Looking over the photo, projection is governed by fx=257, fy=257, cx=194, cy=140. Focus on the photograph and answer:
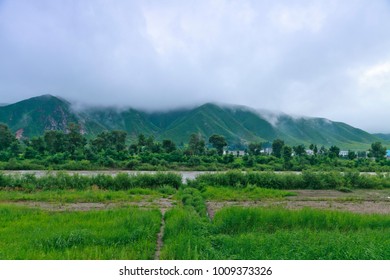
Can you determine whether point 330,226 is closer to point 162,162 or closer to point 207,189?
point 207,189

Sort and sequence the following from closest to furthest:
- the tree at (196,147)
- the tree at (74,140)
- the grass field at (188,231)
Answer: the grass field at (188,231) → the tree at (74,140) → the tree at (196,147)

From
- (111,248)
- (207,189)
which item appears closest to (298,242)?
(111,248)

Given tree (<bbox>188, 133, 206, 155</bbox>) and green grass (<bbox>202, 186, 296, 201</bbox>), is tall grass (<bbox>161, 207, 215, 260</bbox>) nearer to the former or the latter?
green grass (<bbox>202, 186, 296, 201</bbox>)

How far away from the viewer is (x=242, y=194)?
2056cm

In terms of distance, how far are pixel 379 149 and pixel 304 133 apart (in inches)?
4211

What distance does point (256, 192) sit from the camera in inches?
842

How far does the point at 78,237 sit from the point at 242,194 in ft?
47.3

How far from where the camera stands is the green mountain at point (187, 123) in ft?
445

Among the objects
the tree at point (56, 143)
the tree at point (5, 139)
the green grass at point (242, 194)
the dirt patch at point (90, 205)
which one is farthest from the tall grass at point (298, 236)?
the tree at point (5, 139)

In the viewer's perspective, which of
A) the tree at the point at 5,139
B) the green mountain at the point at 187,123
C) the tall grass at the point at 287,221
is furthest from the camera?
the green mountain at the point at 187,123

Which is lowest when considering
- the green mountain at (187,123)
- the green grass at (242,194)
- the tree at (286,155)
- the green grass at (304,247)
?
the green grass at (242,194)

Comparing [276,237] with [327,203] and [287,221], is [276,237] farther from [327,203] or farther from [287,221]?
[327,203]

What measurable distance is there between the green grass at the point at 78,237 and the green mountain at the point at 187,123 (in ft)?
345

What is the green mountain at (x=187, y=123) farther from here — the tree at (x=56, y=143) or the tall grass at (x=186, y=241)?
the tall grass at (x=186, y=241)
